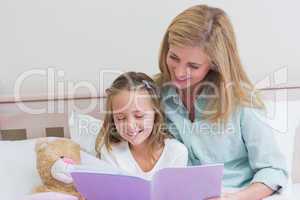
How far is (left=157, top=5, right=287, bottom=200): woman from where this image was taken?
1259 millimetres

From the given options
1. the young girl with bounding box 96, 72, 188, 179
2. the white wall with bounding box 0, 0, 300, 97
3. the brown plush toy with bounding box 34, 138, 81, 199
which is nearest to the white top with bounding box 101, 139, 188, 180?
the young girl with bounding box 96, 72, 188, 179

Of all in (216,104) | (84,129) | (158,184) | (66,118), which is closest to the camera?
(158,184)

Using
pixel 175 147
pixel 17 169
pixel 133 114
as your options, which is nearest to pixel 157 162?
pixel 175 147

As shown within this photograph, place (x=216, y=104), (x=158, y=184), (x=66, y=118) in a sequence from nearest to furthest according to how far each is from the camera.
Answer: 1. (x=158, y=184)
2. (x=216, y=104)
3. (x=66, y=118)

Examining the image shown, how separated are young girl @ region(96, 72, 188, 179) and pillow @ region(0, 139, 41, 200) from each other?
21 cm

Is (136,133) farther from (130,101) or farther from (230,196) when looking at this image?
(230,196)

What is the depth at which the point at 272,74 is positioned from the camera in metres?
1.70

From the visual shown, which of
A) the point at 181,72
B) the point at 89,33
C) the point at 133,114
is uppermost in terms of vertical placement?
the point at 89,33

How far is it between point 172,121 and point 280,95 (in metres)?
0.46

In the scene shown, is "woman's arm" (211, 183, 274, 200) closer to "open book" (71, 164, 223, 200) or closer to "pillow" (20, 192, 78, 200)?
"open book" (71, 164, 223, 200)

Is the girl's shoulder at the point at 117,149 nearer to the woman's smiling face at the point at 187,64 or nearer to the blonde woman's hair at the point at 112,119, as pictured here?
the blonde woman's hair at the point at 112,119

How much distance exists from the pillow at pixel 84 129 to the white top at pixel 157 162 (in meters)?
0.12

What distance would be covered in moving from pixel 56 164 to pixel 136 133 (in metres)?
0.23

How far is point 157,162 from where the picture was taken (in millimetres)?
1320
